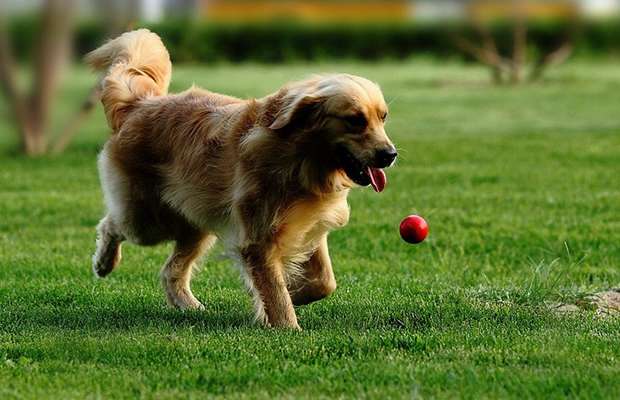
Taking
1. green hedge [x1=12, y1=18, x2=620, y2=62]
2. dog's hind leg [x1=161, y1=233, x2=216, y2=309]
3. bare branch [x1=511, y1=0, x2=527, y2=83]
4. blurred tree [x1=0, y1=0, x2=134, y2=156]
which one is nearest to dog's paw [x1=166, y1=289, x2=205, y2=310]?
dog's hind leg [x1=161, y1=233, x2=216, y2=309]

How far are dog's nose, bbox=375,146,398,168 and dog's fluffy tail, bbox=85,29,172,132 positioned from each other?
2.04m

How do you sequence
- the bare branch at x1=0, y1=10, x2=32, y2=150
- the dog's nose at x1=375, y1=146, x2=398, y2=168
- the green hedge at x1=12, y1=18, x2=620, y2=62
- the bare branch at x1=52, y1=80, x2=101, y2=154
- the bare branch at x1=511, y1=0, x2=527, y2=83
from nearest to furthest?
the dog's nose at x1=375, y1=146, x2=398, y2=168, the bare branch at x1=0, y1=10, x2=32, y2=150, the bare branch at x1=52, y1=80, x2=101, y2=154, the bare branch at x1=511, y1=0, x2=527, y2=83, the green hedge at x1=12, y1=18, x2=620, y2=62

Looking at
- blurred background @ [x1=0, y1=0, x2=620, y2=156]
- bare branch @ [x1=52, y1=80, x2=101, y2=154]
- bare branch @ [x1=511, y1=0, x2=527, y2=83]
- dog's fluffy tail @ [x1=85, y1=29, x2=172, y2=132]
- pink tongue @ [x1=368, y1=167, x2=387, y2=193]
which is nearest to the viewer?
pink tongue @ [x1=368, y1=167, x2=387, y2=193]

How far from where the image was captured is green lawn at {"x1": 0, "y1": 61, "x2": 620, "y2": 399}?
520cm

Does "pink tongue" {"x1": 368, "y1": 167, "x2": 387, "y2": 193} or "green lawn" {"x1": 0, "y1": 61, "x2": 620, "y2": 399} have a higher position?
"pink tongue" {"x1": 368, "y1": 167, "x2": 387, "y2": 193}

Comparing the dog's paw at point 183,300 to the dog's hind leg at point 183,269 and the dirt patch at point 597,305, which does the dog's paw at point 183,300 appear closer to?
the dog's hind leg at point 183,269

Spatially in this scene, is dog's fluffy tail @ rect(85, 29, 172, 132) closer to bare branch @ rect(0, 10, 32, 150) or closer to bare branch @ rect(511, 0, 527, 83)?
bare branch @ rect(0, 10, 32, 150)

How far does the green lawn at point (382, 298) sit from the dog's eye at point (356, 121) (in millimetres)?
1090

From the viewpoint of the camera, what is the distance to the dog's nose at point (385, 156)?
611cm

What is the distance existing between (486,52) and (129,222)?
20265mm

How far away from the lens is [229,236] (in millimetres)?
6785

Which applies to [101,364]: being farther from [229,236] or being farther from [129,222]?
[129,222]

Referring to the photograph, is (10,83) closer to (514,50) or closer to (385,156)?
(385,156)

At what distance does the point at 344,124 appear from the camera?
246 inches
